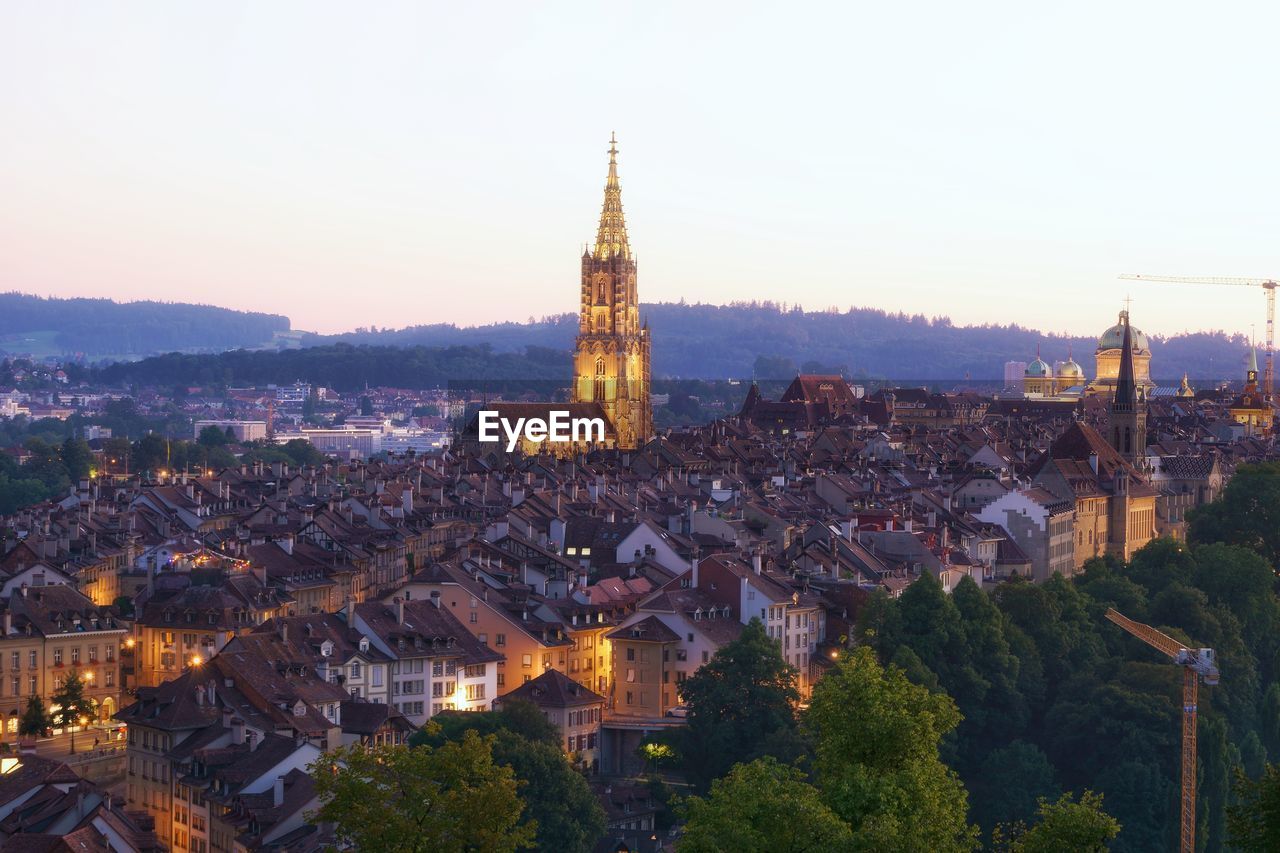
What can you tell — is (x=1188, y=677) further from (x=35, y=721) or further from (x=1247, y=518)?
(x=1247, y=518)

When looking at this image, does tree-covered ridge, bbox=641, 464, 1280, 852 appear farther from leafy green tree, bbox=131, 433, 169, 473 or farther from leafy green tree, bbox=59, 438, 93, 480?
leafy green tree, bbox=131, 433, 169, 473

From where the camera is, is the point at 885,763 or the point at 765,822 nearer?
the point at 765,822

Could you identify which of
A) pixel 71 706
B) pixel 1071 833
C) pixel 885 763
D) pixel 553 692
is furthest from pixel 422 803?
pixel 71 706

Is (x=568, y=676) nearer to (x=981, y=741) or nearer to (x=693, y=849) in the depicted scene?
(x=981, y=741)

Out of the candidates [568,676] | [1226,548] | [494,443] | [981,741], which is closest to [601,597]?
[568,676]

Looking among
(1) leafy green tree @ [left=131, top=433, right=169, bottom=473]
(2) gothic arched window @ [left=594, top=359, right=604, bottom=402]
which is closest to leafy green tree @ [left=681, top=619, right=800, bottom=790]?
(1) leafy green tree @ [left=131, top=433, right=169, bottom=473]

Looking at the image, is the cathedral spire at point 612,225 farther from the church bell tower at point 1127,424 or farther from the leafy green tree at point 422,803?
the leafy green tree at point 422,803
